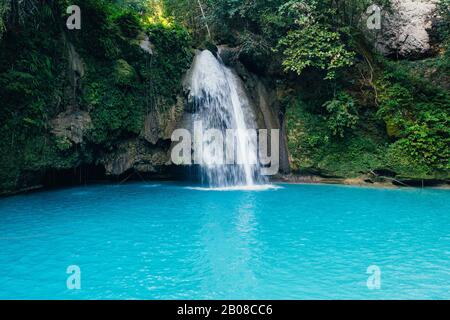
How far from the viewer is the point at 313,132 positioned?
15.5 m

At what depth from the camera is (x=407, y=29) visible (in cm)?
1775

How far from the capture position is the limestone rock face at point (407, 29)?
1745 centimetres

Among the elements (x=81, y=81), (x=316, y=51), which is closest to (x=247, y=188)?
(x=316, y=51)

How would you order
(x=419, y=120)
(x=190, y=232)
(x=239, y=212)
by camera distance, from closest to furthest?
1. (x=190, y=232)
2. (x=239, y=212)
3. (x=419, y=120)

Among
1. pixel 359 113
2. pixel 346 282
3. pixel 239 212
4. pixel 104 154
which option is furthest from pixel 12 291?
pixel 359 113

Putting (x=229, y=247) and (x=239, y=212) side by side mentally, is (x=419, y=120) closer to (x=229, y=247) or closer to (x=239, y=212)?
(x=239, y=212)

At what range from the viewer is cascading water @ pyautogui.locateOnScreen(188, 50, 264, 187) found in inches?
572

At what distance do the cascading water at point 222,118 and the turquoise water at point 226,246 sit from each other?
125 inches

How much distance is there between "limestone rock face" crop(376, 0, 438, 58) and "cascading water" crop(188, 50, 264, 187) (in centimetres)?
774

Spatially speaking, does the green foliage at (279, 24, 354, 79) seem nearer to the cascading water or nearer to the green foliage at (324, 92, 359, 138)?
the green foliage at (324, 92, 359, 138)

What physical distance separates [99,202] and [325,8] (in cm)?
1121

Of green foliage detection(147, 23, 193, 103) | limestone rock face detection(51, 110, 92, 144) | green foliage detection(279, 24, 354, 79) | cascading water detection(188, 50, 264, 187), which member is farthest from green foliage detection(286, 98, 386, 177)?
limestone rock face detection(51, 110, 92, 144)

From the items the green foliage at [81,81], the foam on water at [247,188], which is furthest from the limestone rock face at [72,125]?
the foam on water at [247,188]

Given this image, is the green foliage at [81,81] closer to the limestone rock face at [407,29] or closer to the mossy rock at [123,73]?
the mossy rock at [123,73]
